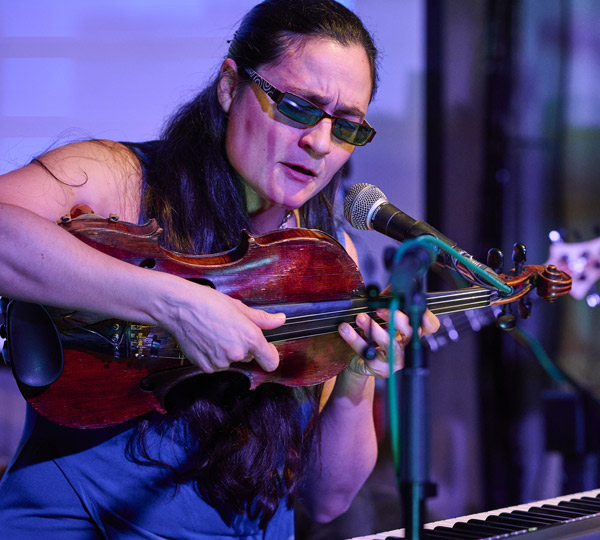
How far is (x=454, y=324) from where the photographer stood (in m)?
3.46

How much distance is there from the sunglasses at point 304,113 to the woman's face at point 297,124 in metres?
0.01

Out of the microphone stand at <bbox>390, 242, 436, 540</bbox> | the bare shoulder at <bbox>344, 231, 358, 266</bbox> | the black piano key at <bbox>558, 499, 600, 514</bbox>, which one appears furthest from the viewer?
the bare shoulder at <bbox>344, 231, 358, 266</bbox>

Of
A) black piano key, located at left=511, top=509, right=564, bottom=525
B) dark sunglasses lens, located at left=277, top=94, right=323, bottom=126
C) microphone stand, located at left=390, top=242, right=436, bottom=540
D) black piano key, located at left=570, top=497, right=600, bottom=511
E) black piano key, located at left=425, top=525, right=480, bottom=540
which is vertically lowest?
black piano key, located at left=425, top=525, right=480, bottom=540

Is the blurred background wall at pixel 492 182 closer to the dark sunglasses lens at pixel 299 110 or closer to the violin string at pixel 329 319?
the violin string at pixel 329 319

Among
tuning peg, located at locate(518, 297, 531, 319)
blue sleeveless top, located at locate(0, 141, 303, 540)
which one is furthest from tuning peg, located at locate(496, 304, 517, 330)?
blue sleeveless top, located at locate(0, 141, 303, 540)

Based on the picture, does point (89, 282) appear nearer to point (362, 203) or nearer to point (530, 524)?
point (362, 203)

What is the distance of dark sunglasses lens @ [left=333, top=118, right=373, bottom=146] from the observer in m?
1.53

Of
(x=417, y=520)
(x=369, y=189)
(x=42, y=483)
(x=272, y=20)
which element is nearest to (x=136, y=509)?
(x=42, y=483)

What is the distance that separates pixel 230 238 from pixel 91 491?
2.05 ft

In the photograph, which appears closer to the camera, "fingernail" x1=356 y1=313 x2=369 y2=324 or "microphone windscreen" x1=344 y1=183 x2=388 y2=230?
"microphone windscreen" x1=344 y1=183 x2=388 y2=230

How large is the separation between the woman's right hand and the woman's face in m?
0.37

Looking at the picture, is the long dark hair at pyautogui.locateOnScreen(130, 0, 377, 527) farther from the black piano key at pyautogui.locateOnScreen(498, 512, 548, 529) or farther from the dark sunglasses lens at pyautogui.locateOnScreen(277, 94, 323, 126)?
the black piano key at pyautogui.locateOnScreen(498, 512, 548, 529)

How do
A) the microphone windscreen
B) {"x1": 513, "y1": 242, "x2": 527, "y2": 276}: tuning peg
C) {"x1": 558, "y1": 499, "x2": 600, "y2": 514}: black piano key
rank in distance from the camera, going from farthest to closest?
{"x1": 558, "y1": 499, "x2": 600, "y2": 514}: black piano key, {"x1": 513, "y1": 242, "x2": 527, "y2": 276}: tuning peg, the microphone windscreen

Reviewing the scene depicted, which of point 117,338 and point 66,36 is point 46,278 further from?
point 66,36
